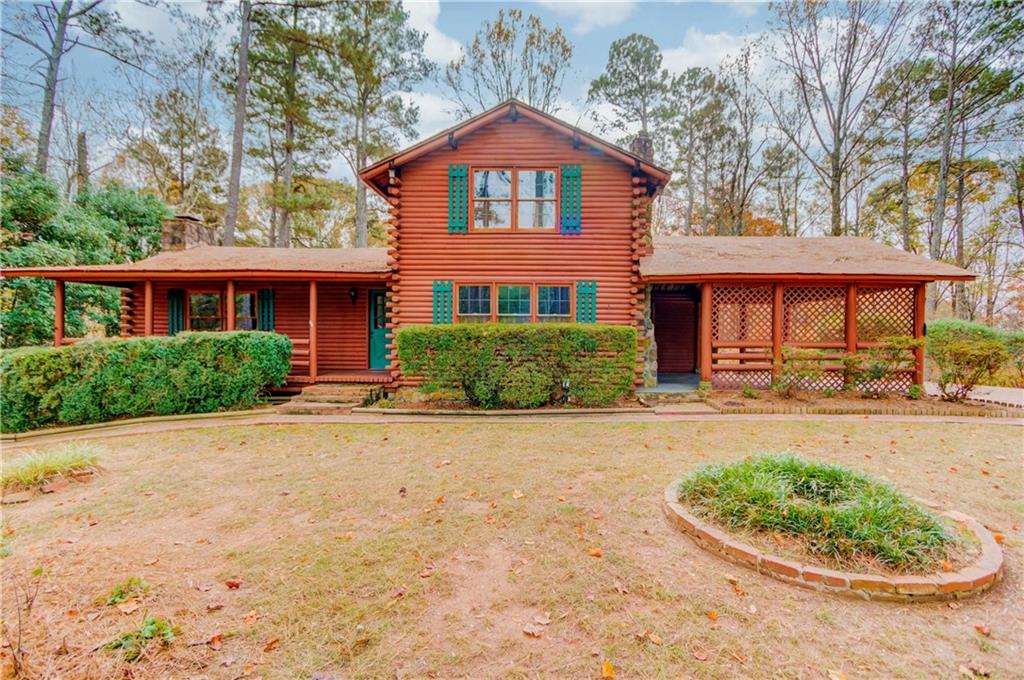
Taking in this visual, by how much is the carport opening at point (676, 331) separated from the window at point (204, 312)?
12895 millimetres

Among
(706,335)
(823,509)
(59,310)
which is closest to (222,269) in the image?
(59,310)

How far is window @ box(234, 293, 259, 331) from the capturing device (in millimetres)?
12061

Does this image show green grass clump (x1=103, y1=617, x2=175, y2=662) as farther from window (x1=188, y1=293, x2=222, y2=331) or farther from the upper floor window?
Result: window (x1=188, y1=293, x2=222, y2=331)

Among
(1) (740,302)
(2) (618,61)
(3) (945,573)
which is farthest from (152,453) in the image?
(2) (618,61)

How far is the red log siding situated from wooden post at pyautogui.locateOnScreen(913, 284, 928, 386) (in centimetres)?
641

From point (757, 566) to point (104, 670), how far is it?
12.1 ft

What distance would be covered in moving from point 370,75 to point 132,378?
49.8 ft

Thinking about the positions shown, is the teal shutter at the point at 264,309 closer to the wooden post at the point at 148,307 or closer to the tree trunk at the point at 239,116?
the wooden post at the point at 148,307

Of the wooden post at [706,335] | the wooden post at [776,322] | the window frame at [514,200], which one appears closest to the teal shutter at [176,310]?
the window frame at [514,200]

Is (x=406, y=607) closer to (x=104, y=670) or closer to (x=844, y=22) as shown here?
(x=104, y=670)

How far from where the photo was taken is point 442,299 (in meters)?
9.80

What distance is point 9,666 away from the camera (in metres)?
2.01

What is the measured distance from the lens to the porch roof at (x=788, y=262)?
912 cm

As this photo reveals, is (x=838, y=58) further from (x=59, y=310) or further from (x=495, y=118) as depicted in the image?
(x=59, y=310)
